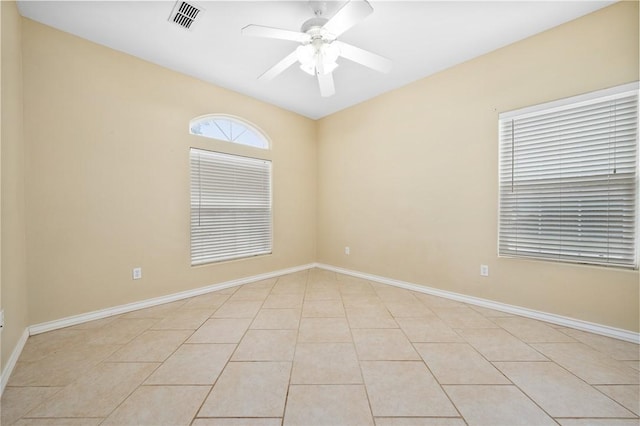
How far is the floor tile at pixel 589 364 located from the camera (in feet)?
5.05

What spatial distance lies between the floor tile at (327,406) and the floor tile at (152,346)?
106 cm

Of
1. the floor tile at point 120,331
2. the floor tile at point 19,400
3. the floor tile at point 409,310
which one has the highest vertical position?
the floor tile at point 19,400

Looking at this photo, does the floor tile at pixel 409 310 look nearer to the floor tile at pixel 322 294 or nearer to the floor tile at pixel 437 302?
the floor tile at pixel 437 302

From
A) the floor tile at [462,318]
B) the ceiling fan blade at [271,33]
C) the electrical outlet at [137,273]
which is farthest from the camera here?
the electrical outlet at [137,273]

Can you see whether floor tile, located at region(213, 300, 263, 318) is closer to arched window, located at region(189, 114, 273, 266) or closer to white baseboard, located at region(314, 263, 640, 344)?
arched window, located at region(189, 114, 273, 266)

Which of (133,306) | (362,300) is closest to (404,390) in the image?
(362,300)

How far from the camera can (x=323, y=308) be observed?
105 inches

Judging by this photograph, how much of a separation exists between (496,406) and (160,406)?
1799 mm

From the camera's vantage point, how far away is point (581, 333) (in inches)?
82.7

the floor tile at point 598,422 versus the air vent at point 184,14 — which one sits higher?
the air vent at point 184,14

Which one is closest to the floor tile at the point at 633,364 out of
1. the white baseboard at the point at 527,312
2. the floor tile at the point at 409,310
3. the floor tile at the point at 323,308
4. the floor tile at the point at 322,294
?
the white baseboard at the point at 527,312

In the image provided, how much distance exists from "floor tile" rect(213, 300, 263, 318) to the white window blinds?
0.76m

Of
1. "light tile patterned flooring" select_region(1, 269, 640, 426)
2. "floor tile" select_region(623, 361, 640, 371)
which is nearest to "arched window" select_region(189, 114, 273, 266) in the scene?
"light tile patterned flooring" select_region(1, 269, 640, 426)

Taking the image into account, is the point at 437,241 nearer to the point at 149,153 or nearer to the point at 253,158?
the point at 253,158
